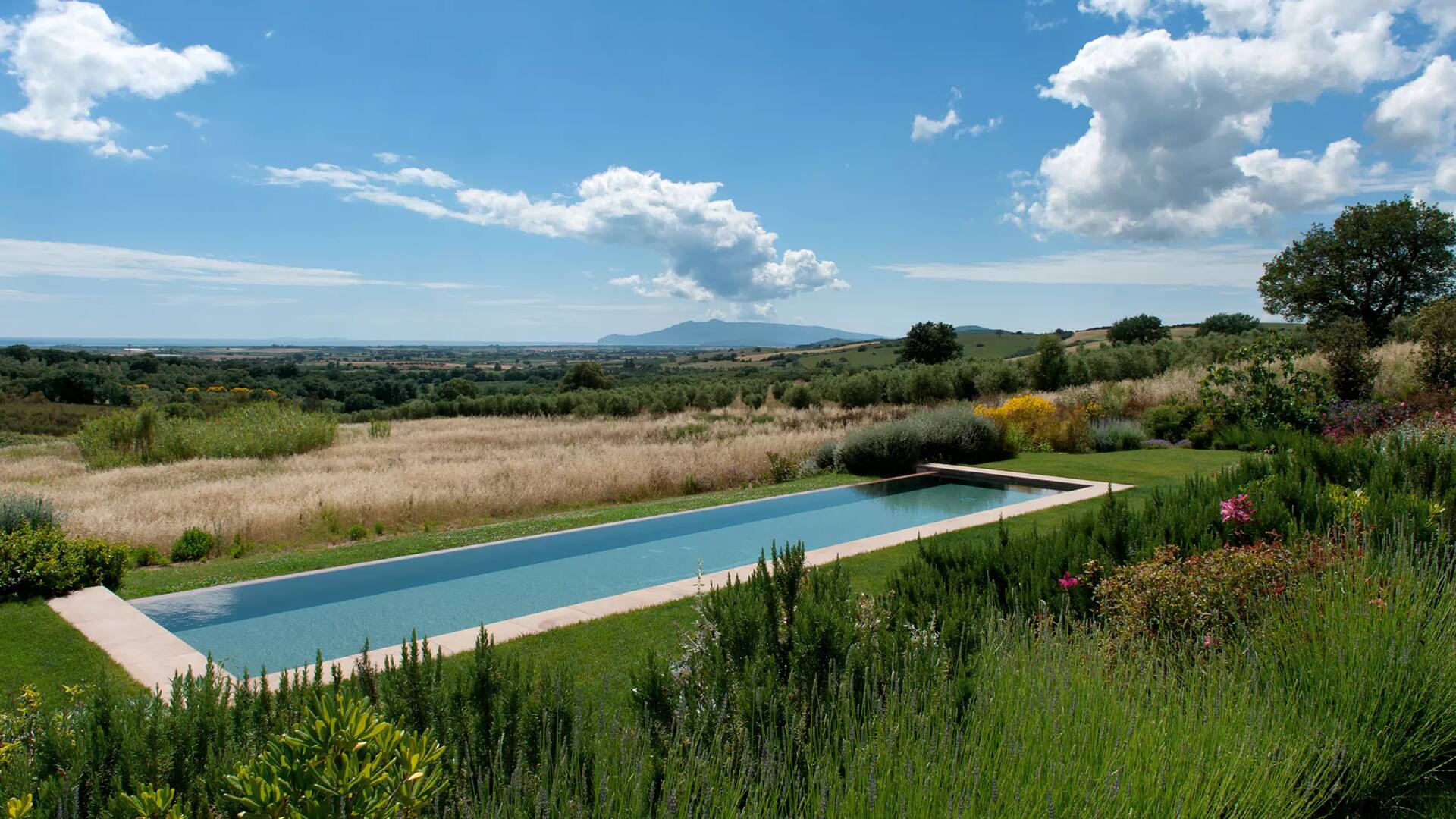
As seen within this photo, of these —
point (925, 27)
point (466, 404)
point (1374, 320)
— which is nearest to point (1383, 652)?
point (925, 27)

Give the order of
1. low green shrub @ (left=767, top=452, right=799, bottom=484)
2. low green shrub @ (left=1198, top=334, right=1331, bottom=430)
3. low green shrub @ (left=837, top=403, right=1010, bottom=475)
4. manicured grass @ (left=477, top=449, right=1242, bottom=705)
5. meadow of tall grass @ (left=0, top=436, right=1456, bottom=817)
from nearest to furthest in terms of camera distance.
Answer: meadow of tall grass @ (left=0, top=436, right=1456, bottom=817) < manicured grass @ (left=477, top=449, right=1242, bottom=705) < low green shrub @ (left=1198, top=334, right=1331, bottom=430) < low green shrub @ (left=837, top=403, right=1010, bottom=475) < low green shrub @ (left=767, top=452, right=799, bottom=484)

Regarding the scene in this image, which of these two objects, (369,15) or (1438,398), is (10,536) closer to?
(369,15)

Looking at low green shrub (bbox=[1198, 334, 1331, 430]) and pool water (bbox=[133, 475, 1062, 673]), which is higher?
low green shrub (bbox=[1198, 334, 1331, 430])

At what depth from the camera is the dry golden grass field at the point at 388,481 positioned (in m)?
9.12

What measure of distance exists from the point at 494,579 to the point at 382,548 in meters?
1.50

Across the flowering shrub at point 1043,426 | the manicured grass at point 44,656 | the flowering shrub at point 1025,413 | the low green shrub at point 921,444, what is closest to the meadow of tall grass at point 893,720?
the manicured grass at point 44,656

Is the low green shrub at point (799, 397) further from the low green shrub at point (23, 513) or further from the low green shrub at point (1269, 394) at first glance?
the low green shrub at point (23, 513)

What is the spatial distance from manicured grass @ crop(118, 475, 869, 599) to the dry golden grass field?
632 mm

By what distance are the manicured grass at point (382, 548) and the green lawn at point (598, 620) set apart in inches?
0.7

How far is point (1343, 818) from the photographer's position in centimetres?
262

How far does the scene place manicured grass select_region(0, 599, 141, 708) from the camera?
4484 mm

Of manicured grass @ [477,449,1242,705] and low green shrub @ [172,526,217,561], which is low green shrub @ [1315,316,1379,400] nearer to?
manicured grass @ [477,449,1242,705]

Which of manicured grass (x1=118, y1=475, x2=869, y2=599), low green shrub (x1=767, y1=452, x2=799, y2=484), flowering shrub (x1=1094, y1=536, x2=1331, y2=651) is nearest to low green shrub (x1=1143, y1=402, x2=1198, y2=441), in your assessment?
low green shrub (x1=767, y1=452, x2=799, y2=484)

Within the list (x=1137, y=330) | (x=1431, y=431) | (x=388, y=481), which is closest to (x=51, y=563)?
(x=388, y=481)
